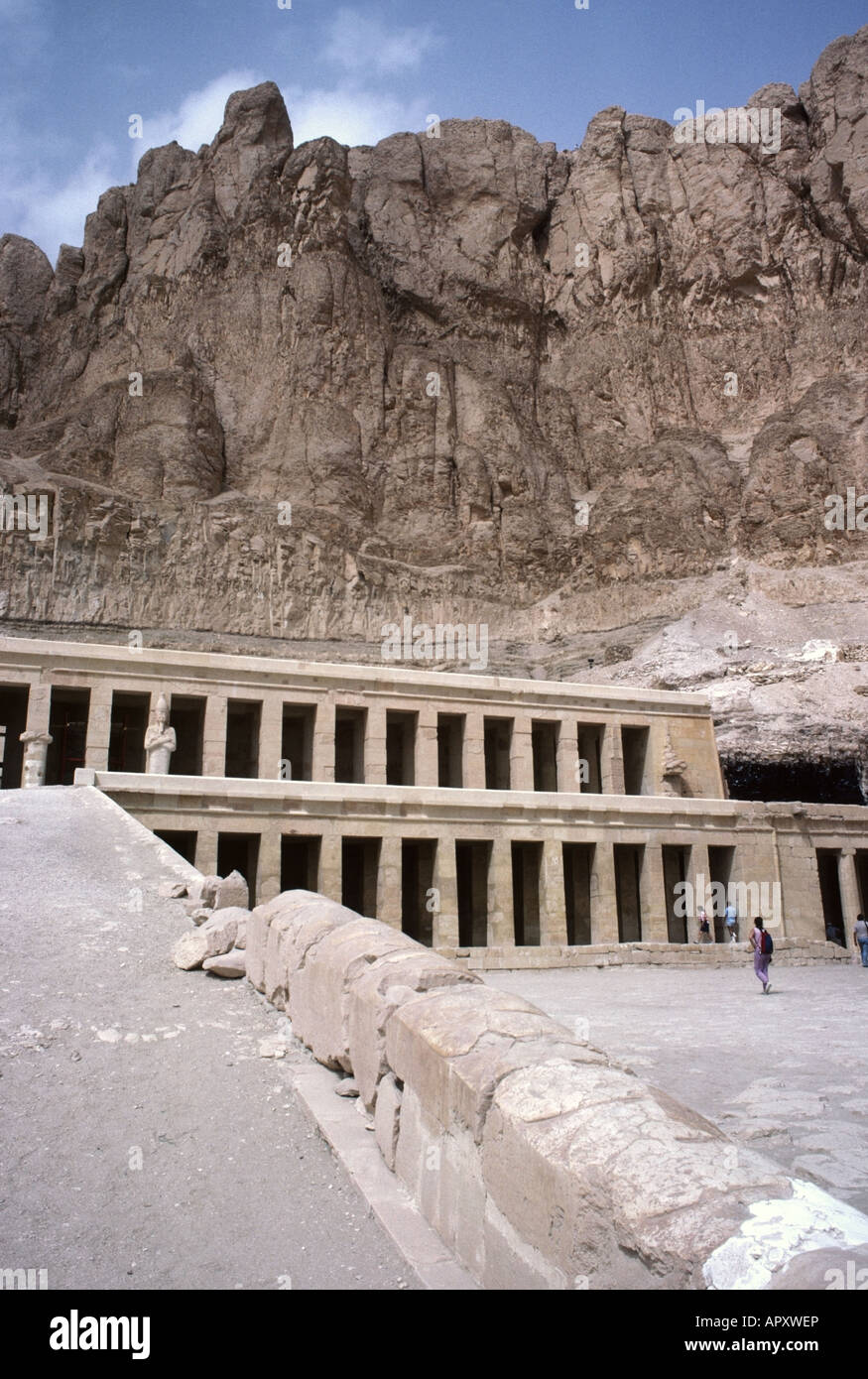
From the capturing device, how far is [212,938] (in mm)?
9430

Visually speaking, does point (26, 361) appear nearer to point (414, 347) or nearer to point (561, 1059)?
point (414, 347)

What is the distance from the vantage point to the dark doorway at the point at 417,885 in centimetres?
2398

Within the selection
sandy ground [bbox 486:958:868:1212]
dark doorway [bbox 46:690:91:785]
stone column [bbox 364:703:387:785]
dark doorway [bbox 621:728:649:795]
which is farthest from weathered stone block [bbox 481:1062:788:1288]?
dark doorway [bbox 621:728:649:795]

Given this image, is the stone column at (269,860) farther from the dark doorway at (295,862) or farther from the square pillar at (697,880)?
the square pillar at (697,880)

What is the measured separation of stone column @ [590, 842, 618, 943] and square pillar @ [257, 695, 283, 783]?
892cm

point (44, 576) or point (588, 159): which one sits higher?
point (588, 159)

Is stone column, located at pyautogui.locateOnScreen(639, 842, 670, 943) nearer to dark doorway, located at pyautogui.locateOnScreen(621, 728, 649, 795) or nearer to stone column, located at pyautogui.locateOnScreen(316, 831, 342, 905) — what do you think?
dark doorway, located at pyautogui.locateOnScreen(621, 728, 649, 795)

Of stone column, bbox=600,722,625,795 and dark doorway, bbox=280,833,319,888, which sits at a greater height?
stone column, bbox=600,722,625,795

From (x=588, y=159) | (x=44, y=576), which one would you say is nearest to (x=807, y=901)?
(x=44, y=576)

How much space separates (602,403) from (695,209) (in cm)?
1686

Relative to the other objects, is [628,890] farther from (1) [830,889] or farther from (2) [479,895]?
(1) [830,889]

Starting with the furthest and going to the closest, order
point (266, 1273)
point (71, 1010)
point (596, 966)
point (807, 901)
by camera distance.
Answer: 1. point (807, 901)
2. point (596, 966)
3. point (71, 1010)
4. point (266, 1273)

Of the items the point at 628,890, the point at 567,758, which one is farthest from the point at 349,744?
the point at 628,890

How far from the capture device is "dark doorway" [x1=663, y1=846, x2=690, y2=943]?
26.5 meters
